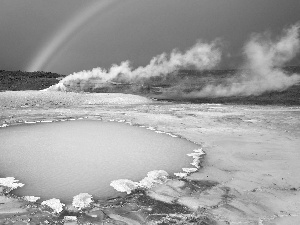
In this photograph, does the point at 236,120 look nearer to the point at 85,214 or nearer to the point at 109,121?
Result: the point at 109,121

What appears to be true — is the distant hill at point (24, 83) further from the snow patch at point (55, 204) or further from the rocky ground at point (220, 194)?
the snow patch at point (55, 204)

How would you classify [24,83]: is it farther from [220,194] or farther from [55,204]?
[220,194]

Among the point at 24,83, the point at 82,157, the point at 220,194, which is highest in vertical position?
the point at 24,83

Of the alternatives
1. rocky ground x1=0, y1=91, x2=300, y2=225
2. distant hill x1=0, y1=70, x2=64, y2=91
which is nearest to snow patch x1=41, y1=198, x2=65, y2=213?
rocky ground x1=0, y1=91, x2=300, y2=225

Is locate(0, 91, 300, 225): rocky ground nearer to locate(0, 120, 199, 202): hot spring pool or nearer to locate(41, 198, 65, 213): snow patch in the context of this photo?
locate(41, 198, 65, 213): snow patch

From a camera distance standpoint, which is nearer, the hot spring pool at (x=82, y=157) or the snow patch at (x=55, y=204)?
the snow patch at (x=55, y=204)

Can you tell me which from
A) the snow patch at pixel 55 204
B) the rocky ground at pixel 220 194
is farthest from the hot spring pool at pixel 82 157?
the rocky ground at pixel 220 194

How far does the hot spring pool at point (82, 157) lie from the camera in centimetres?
577

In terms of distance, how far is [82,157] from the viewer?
297 inches

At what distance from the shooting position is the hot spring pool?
577 cm

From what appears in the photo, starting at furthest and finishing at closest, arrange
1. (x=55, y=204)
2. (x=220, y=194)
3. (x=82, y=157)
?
(x=82, y=157) < (x=220, y=194) < (x=55, y=204)

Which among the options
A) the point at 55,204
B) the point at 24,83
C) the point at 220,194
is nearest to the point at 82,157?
the point at 55,204

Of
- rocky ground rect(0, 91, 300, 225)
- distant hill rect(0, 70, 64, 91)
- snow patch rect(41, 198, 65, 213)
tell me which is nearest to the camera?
rocky ground rect(0, 91, 300, 225)

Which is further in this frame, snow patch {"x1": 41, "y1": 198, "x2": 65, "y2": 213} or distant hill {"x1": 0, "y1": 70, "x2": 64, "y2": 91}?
distant hill {"x1": 0, "y1": 70, "x2": 64, "y2": 91}
